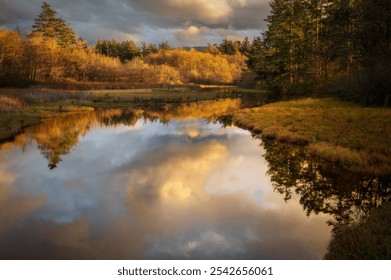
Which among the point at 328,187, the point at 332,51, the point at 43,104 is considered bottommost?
the point at 328,187

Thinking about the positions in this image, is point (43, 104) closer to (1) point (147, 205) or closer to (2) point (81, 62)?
(1) point (147, 205)

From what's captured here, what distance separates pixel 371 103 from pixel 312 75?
56.9 feet

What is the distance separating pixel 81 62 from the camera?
88750 millimetres

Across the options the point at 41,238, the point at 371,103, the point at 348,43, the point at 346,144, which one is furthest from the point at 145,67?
the point at 41,238

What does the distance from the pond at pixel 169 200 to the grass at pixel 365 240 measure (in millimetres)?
621

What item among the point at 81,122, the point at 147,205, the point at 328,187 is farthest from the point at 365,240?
the point at 81,122

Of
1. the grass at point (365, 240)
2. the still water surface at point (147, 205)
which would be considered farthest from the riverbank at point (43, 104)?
the grass at point (365, 240)

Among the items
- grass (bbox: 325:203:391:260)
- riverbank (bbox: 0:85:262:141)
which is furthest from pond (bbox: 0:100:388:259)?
riverbank (bbox: 0:85:262:141)

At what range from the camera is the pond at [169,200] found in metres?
10.2

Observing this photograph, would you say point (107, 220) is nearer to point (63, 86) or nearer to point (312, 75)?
point (312, 75)

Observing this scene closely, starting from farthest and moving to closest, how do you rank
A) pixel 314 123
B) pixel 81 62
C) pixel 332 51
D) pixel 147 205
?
pixel 81 62 → pixel 332 51 → pixel 314 123 → pixel 147 205

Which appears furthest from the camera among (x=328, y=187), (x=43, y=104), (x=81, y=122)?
(x=43, y=104)

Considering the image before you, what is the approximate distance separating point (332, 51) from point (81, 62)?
218 feet

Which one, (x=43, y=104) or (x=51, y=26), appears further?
(x=51, y=26)
